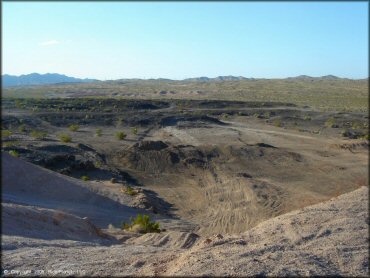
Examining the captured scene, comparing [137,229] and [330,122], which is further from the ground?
[330,122]

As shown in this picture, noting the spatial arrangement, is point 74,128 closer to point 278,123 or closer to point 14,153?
point 14,153

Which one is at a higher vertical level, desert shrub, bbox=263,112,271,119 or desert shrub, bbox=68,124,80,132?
desert shrub, bbox=263,112,271,119

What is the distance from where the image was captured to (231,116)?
68.9m

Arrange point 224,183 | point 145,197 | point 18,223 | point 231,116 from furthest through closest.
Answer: point 231,116 → point 224,183 → point 145,197 → point 18,223

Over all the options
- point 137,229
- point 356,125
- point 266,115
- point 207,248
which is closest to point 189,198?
point 137,229

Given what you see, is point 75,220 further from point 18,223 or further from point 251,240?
point 251,240

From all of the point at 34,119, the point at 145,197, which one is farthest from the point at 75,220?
the point at 34,119

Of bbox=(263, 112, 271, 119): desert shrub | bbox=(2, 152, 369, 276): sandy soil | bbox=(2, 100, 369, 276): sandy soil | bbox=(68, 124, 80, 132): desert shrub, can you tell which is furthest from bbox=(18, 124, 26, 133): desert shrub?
bbox=(2, 152, 369, 276): sandy soil

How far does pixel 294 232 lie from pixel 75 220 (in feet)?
24.4

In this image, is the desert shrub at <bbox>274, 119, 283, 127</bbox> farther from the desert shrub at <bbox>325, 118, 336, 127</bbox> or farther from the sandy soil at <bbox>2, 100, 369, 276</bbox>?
the desert shrub at <bbox>325, 118, 336, 127</bbox>

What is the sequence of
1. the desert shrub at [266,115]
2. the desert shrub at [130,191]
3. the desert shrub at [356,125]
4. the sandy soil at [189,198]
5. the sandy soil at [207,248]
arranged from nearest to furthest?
the sandy soil at [207,248] < the sandy soil at [189,198] < the desert shrub at [130,191] < the desert shrub at [356,125] < the desert shrub at [266,115]

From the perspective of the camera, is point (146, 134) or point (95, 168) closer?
point (95, 168)

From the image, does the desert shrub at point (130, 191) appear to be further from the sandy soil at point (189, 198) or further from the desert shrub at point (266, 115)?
the desert shrub at point (266, 115)

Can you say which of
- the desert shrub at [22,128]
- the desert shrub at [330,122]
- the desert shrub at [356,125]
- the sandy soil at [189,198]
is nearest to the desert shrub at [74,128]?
the sandy soil at [189,198]
